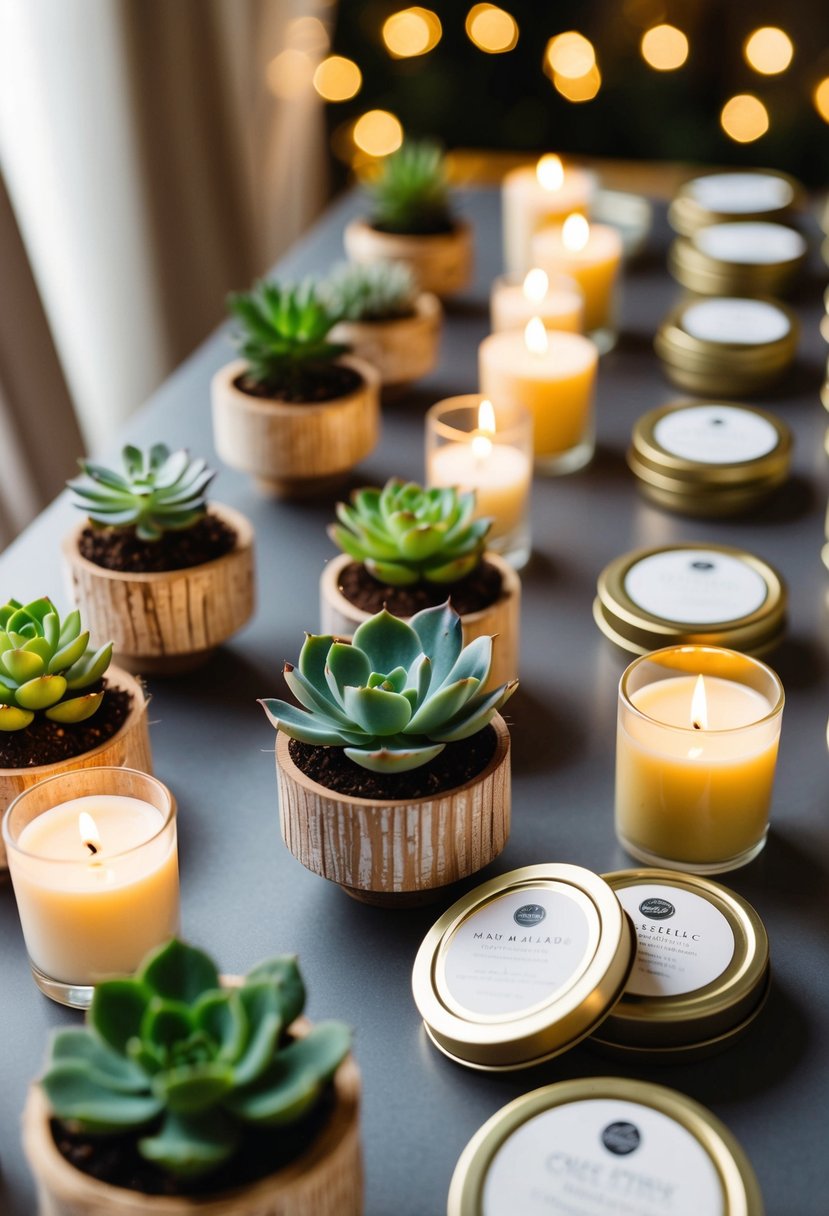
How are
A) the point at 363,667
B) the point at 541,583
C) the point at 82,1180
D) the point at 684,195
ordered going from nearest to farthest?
the point at 82,1180, the point at 363,667, the point at 541,583, the point at 684,195

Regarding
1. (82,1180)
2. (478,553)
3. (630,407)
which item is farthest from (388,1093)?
(630,407)

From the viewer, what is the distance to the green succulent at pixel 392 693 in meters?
0.87

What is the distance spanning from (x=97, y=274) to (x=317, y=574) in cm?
109

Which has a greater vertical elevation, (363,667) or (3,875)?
(363,667)

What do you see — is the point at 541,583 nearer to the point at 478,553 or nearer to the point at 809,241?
the point at 478,553

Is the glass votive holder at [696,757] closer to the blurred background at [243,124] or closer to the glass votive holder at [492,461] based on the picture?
the glass votive holder at [492,461]

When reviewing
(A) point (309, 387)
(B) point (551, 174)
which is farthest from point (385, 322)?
(B) point (551, 174)

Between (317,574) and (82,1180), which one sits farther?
(317,574)

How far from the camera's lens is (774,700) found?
980mm

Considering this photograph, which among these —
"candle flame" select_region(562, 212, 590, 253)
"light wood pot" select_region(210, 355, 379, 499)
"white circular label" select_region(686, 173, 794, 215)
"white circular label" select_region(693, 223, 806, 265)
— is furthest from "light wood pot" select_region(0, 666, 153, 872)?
"white circular label" select_region(686, 173, 794, 215)

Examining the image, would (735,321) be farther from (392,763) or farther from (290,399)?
(392,763)

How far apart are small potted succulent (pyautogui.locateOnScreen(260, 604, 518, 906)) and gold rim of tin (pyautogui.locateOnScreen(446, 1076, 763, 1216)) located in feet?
0.62

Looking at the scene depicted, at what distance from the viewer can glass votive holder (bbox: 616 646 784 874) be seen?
935 mm

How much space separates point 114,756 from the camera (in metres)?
0.95
